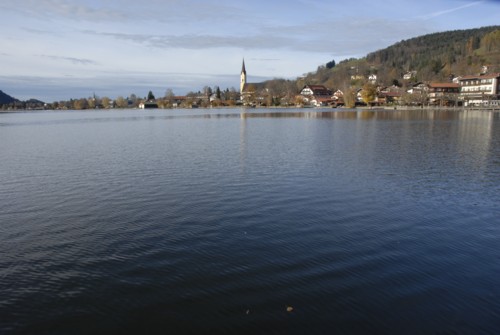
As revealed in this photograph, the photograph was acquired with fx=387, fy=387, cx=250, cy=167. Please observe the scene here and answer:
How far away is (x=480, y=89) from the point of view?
122938 millimetres

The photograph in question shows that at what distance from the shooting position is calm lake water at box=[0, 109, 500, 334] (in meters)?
7.59

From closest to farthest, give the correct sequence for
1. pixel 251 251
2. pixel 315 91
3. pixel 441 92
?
pixel 251 251 → pixel 441 92 → pixel 315 91

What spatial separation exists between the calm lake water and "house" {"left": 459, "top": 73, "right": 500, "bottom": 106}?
112986 mm

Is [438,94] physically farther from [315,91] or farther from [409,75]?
[409,75]

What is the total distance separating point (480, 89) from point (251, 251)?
449 ft

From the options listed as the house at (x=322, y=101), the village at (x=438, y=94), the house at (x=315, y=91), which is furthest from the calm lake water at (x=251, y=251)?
the house at (x=315, y=91)

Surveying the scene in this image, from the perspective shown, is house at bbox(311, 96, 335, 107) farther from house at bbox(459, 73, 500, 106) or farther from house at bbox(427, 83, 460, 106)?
house at bbox(459, 73, 500, 106)

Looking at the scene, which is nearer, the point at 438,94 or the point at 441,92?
the point at 438,94

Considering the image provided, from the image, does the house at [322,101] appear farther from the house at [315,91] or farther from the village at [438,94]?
the house at [315,91]

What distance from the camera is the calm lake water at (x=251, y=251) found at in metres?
7.59

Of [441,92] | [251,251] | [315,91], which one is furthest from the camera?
[315,91]

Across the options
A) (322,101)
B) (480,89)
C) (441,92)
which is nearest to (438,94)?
(441,92)

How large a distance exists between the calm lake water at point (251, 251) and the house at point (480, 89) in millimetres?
112986

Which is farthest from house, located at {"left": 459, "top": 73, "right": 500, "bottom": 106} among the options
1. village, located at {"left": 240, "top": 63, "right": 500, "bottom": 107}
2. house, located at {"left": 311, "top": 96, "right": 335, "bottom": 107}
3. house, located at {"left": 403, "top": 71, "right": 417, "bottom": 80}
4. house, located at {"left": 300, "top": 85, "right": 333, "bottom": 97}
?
house, located at {"left": 300, "top": 85, "right": 333, "bottom": 97}
